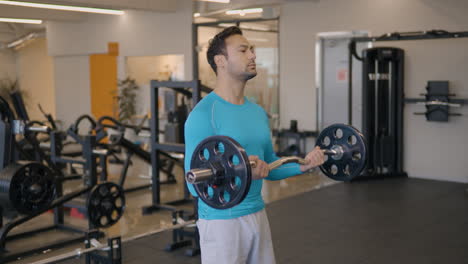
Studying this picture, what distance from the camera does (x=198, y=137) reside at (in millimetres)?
1911

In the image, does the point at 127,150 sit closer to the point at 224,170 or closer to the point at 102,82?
the point at 224,170

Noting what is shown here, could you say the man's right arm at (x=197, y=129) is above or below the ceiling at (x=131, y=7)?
below

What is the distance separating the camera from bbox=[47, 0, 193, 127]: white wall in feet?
29.7

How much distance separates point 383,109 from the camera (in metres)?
6.83

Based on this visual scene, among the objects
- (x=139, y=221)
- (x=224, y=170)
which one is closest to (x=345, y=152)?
(x=224, y=170)

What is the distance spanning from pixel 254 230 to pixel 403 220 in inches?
127

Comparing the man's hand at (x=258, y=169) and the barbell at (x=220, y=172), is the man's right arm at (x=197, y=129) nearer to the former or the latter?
the barbell at (x=220, y=172)

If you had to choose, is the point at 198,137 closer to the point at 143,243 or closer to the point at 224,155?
the point at 224,155

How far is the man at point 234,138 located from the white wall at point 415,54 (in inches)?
200

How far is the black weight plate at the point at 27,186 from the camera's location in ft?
12.0

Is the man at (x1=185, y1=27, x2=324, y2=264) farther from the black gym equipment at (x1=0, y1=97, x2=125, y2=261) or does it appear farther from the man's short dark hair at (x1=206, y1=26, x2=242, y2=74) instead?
the black gym equipment at (x1=0, y1=97, x2=125, y2=261)

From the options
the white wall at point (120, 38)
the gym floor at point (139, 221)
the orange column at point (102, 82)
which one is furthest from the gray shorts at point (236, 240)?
the orange column at point (102, 82)

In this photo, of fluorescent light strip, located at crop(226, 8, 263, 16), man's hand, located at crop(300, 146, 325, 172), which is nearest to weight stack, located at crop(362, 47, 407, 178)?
fluorescent light strip, located at crop(226, 8, 263, 16)

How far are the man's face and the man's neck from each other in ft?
0.09
